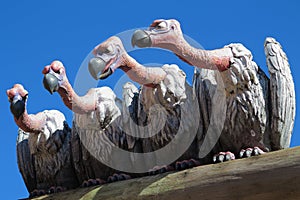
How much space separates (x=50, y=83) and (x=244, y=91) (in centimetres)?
114

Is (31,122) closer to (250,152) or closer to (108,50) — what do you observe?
(108,50)

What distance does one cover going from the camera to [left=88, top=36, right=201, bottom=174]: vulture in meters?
3.80

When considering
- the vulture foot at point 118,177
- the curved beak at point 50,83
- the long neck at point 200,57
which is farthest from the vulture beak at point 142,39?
the vulture foot at point 118,177

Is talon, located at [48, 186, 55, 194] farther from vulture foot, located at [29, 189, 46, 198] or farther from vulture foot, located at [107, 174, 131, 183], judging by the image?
vulture foot, located at [107, 174, 131, 183]

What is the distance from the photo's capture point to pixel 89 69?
3619 millimetres

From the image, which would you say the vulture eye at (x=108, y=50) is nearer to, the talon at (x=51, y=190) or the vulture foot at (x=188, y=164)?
the vulture foot at (x=188, y=164)

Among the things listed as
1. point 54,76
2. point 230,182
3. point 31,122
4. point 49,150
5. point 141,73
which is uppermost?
point 54,76

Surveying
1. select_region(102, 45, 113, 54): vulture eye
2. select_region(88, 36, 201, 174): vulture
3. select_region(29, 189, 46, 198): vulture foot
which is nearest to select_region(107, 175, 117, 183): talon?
select_region(88, 36, 201, 174): vulture

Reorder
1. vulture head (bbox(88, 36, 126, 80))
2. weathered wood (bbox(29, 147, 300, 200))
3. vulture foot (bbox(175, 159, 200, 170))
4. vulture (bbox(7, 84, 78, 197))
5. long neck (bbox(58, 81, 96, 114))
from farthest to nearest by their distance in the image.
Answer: vulture (bbox(7, 84, 78, 197))
long neck (bbox(58, 81, 96, 114))
vulture foot (bbox(175, 159, 200, 170))
vulture head (bbox(88, 36, 126, 80))
weathered wood (bbox(29, 147, 300, 200))

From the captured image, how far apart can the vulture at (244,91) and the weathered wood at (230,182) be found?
0.19 meters

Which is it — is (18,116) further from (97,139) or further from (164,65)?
(164,65)

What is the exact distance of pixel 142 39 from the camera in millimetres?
3557

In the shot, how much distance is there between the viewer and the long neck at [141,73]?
12.4 feet

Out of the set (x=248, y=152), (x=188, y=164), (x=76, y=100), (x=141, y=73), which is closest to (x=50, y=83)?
(x=76, y=100)
